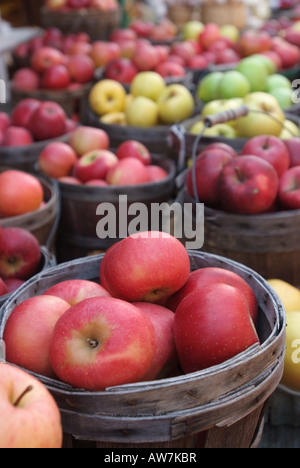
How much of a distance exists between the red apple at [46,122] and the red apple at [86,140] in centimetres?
16

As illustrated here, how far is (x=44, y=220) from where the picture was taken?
2.36 metres

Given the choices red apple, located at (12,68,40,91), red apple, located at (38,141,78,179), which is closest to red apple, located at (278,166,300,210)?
red apple, located at (38,141,78,179)

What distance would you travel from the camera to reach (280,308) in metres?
1.38

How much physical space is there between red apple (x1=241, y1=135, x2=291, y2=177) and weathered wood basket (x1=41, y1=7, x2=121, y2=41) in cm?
420

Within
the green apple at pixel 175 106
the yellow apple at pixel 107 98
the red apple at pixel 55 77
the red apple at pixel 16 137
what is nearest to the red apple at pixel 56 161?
the red apple at pixel 16 137

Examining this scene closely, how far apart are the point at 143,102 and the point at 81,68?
4.06 feet

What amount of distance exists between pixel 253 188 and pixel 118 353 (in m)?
1.06

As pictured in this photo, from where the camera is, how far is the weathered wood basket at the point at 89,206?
8.63 ft

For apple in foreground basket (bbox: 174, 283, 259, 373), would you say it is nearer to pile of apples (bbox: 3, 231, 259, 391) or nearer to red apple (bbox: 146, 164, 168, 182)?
pile of apples (bbox: 3, 231, 259, 391)

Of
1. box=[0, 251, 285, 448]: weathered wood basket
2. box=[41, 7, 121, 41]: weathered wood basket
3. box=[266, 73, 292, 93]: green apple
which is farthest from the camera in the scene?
box=[41, 7, 121, 41]: weathered wood basket

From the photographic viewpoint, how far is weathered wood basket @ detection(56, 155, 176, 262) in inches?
104

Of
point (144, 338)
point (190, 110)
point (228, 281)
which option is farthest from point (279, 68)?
point (144, 338)

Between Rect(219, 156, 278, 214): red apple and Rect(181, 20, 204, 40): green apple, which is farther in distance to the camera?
Rect(181, 20, 204, 40): green apple
